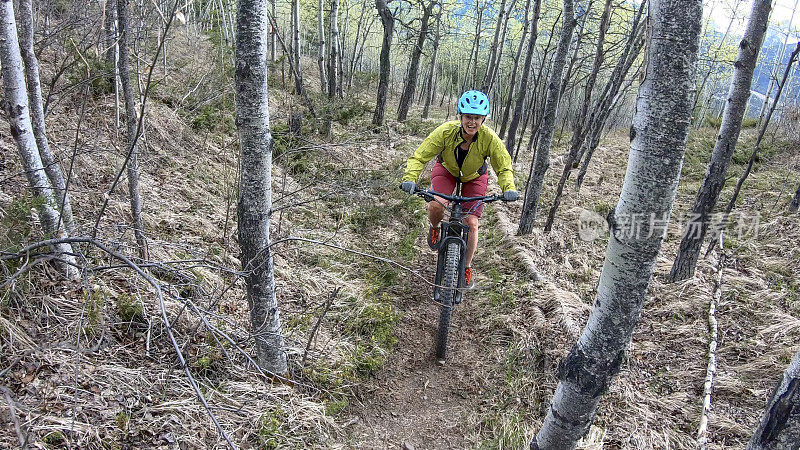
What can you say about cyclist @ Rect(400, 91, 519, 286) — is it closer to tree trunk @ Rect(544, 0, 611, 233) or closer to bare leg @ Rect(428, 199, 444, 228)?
bare leg @ Rect(428, 199, 444, 228)

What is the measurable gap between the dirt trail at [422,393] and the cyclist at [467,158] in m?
0.72

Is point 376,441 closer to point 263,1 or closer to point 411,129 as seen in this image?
point 263,1

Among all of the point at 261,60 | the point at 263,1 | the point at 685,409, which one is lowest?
the point at 685,409

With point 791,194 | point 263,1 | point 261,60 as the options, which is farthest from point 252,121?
point 791,194

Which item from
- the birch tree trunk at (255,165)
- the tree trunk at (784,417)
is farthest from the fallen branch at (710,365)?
the birch tree trunk at (255,165)

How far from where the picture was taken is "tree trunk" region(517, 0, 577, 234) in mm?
5965

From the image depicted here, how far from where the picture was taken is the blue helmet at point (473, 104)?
409cm

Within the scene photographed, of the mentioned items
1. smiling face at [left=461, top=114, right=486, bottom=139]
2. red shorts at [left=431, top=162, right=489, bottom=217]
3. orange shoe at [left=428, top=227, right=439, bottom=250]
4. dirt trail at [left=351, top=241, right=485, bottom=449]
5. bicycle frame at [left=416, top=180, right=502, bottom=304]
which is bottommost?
dirt trail at [left=351, top=241, right=485, bottom=449]

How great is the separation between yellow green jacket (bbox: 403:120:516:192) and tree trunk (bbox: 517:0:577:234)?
7.34 ft

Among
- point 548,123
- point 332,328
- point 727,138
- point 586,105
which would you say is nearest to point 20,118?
point 332,328

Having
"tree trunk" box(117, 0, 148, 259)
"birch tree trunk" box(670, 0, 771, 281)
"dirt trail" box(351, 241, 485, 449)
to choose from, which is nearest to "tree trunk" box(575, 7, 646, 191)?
"birch tree trunk" box(670, 0, 771, 281)

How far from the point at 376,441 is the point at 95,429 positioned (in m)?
1.84

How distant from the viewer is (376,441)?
325cm

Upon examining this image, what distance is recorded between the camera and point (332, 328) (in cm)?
409
